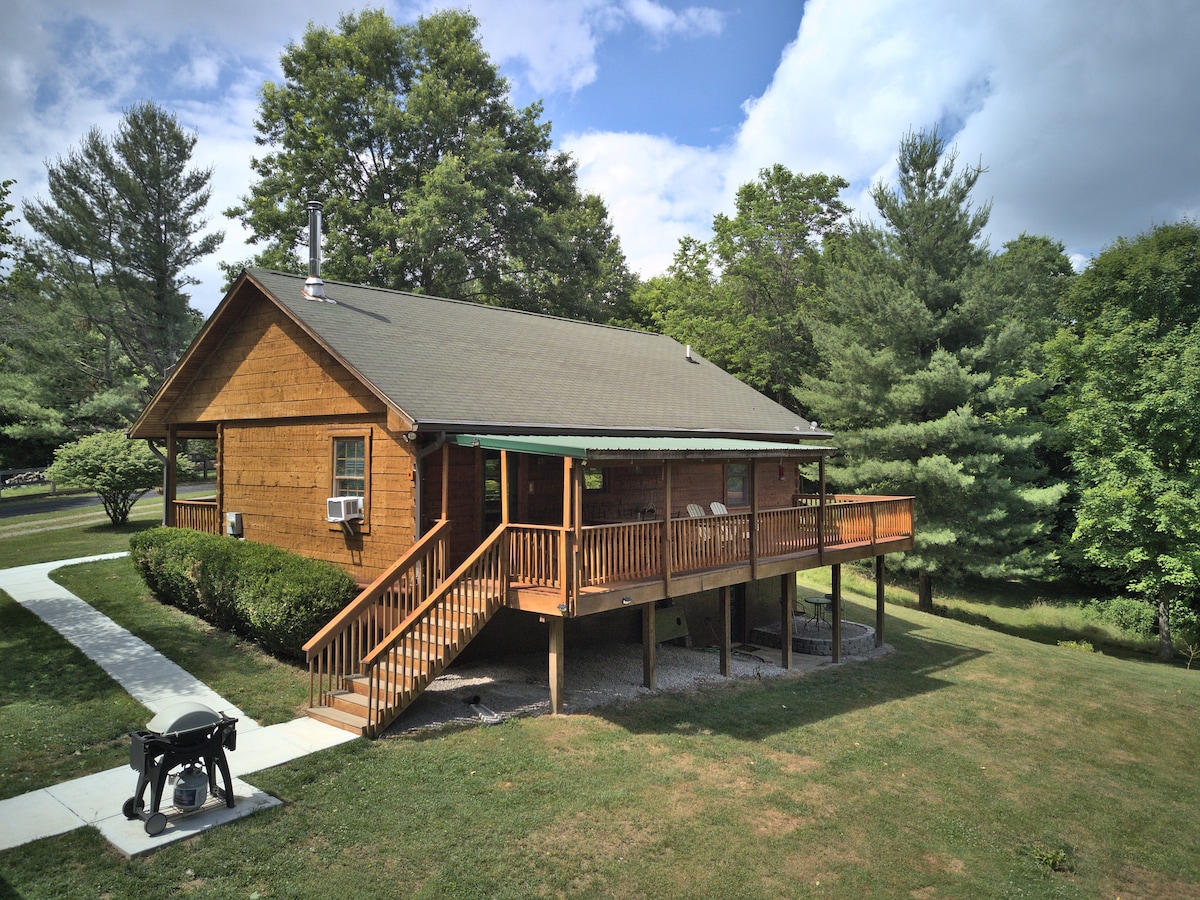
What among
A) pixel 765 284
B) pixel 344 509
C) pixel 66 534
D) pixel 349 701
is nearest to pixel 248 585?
pixel 344 509

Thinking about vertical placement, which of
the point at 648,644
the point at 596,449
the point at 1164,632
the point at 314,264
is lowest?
the point at 1164,632

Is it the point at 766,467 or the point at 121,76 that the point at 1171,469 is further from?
the point at 121,76

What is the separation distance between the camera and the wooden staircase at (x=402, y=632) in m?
9.45

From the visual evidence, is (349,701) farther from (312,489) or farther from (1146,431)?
(1146,431)

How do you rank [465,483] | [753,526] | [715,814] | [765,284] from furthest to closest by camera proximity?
[765,284], [753,526], [465,483], [715,814]

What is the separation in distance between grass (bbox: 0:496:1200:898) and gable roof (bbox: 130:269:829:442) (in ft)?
15.6

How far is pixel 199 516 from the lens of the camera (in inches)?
634

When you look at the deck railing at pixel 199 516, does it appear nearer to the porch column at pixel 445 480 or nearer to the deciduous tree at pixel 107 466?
the deciduous tree at pixel 107 466

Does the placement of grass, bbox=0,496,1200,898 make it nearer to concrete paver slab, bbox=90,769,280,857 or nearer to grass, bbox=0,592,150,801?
concrete paver slab, bbox=90,769,280,857

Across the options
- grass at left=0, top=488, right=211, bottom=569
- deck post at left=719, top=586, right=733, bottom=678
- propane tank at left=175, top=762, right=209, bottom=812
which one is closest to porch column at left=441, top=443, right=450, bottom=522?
Answer: propane tank at left=175, top=762, right=209, bottom=812

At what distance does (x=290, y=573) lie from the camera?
37.3 feet

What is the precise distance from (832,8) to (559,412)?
1373 centimetres

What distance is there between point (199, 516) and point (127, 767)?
9.15m

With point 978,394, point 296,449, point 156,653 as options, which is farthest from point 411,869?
point 978,394
